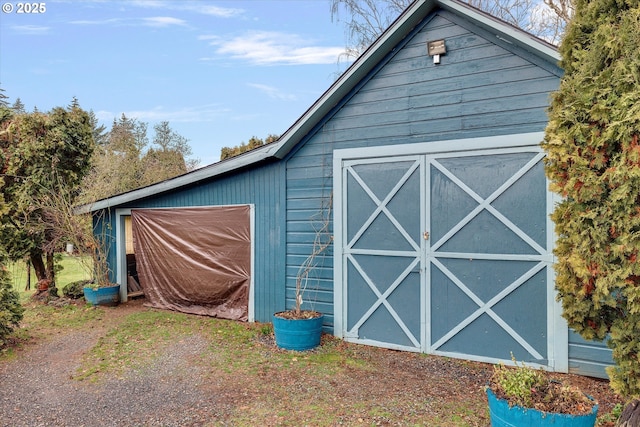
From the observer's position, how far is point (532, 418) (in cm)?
236

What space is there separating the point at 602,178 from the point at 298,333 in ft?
11.7

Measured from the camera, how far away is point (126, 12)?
9656 mm

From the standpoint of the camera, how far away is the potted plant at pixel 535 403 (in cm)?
234

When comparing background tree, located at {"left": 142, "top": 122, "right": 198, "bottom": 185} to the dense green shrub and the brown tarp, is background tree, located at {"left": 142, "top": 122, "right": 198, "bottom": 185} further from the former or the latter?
the dense green shrub

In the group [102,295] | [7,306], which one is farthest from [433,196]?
[102,295]

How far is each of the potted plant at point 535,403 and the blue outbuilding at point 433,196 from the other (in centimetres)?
173

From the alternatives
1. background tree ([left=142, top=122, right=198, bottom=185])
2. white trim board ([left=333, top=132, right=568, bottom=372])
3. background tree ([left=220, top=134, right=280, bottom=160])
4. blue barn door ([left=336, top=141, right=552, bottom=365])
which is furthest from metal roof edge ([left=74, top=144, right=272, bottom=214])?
background tree ([left=142, top=122, right=198, bottom=185])

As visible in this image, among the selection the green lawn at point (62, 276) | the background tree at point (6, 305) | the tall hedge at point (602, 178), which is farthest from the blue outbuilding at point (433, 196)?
the green lawn at point (62, 276)

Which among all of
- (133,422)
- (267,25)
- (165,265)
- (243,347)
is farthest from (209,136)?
(133,422)

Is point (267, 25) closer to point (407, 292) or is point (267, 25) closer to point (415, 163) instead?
point (415, 163)

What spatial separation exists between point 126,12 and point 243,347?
8475mm

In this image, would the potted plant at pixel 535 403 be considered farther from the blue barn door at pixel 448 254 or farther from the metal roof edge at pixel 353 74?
the metal roof edge at pixel 353 74

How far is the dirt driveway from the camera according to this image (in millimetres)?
3312

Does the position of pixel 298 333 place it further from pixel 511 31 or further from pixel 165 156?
pixel 165 156
